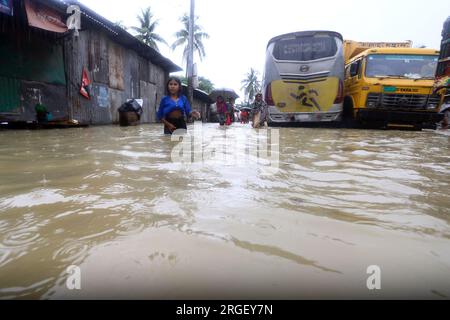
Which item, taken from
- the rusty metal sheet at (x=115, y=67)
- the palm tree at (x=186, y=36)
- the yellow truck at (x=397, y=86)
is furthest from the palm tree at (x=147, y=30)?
the yellow truck at (x=397, y=86)

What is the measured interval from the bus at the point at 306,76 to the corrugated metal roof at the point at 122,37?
17.1 ft

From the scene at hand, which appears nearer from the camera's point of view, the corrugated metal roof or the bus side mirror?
the corrugated metal roof

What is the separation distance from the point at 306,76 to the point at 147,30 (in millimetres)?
20081

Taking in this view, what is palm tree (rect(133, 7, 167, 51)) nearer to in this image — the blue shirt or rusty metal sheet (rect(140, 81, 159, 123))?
rusty metal sheet (rect(140, 81, 159, 123))

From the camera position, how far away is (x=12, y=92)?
7383 millimetres

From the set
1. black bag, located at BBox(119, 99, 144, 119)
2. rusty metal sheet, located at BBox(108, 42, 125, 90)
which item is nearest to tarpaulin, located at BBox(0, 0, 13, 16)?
black bag, located at BBox(119, 99, 144, 119)

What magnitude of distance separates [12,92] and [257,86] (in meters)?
47.5

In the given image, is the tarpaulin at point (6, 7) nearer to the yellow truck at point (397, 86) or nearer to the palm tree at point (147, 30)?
the yellow truck at point (397, 86)

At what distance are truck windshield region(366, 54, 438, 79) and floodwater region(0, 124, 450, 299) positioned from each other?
6779mm

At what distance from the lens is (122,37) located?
11422 millimetres

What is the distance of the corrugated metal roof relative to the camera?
26.2ft

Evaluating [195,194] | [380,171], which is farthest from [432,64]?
[195,194]

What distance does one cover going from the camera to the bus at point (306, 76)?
27.8 ft

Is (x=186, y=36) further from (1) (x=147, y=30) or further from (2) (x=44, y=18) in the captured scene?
(2) (x=44, y=18)
